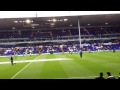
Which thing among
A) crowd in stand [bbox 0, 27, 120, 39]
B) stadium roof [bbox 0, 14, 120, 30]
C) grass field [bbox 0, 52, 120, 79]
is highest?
stadium roof [bbox 0, 14, 120, 30]

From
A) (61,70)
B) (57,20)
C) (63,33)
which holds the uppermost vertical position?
(57,20)

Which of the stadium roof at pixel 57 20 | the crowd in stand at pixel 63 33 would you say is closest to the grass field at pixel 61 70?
the stadium roof at pixel 57 20

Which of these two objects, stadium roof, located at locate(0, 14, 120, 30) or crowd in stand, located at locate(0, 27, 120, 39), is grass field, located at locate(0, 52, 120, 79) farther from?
crowd in stand, located at locate(0, 27, 120, 39)

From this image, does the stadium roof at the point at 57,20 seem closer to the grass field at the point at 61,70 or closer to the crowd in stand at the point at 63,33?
the crowd in stand at the point at 63,33

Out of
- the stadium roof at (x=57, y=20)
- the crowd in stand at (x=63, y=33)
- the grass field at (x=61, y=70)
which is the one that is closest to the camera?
the grass field at (x=61, y=70)

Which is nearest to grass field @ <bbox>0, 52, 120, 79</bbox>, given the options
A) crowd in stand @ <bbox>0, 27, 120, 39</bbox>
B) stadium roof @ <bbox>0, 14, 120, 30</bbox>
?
stadium roof @ <bbox>0, 14, 120, 30</bbox>

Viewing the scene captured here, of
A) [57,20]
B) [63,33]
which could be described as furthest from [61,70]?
[63,33]

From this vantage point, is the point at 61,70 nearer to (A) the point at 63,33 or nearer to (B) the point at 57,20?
(B) the point at 57,20

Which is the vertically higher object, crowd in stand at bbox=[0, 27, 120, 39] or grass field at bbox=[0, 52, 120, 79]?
crowd in stand at bbox=[0, 27, 120, 39]

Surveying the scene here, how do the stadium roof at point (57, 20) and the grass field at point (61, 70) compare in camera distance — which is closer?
the grass field at point (61, 70)

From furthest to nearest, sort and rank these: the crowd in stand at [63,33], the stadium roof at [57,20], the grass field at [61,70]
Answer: the crowd in stand at [63,33] < the stadium roof at [57,20] < the grass field at [61,70]

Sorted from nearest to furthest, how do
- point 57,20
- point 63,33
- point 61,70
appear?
point 61,70
point 57,20
point 63,33
